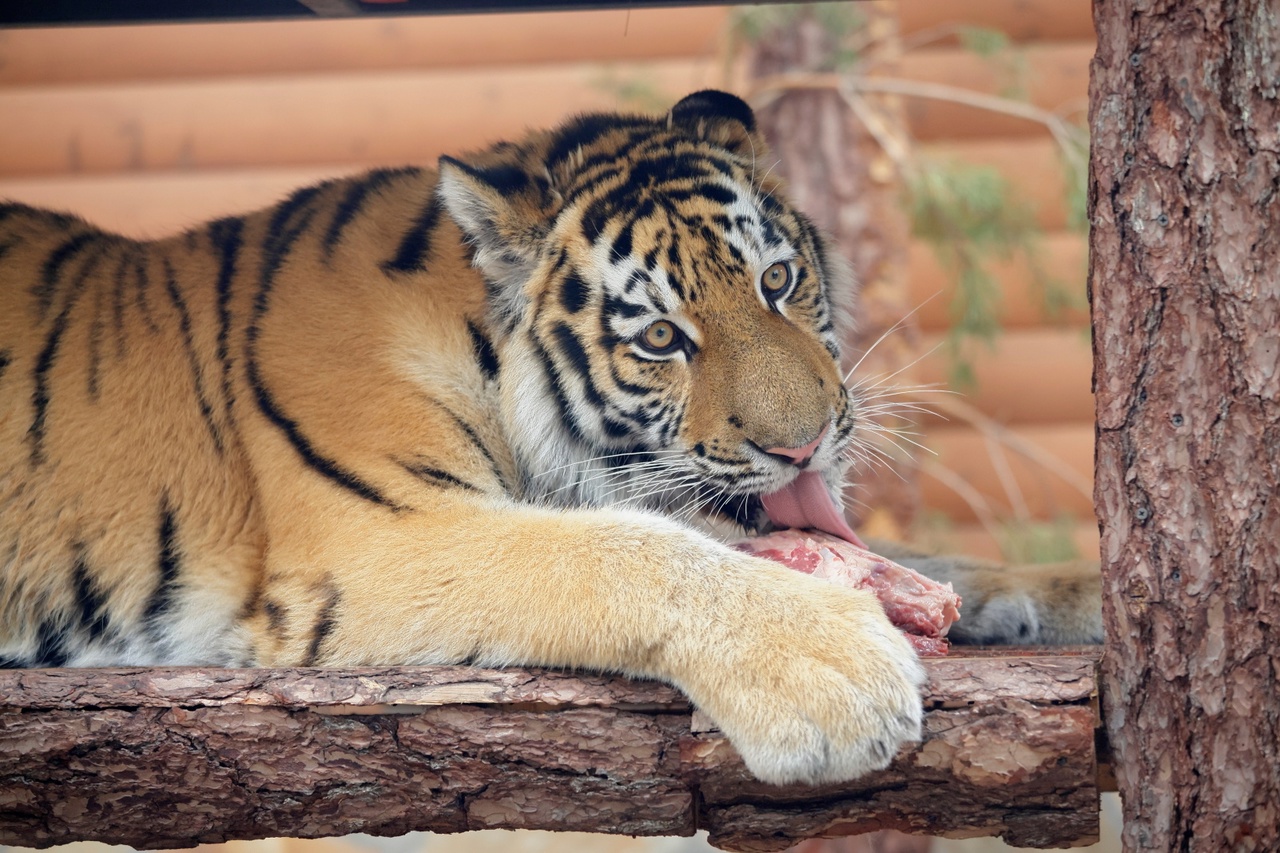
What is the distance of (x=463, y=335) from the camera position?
217 centimetres

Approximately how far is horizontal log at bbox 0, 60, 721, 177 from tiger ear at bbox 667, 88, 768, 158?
8.35 ft

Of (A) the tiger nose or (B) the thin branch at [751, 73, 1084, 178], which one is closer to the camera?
(A) the tiger nose

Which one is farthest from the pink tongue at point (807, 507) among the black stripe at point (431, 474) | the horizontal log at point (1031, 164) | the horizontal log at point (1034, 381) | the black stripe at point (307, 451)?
the horizontal log at point (1031, 164)

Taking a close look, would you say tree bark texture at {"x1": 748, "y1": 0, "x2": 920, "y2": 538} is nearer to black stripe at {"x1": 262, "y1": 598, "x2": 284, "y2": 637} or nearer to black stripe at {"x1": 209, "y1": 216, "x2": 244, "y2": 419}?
black stripe at {"x1": 209, "y1": 216, "x2": 244, "y2": 419}

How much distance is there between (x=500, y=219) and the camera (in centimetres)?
209

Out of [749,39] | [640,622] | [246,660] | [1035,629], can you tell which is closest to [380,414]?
[246,660]

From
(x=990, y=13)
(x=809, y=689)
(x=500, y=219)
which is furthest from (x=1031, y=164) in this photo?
(x=809, y=689)

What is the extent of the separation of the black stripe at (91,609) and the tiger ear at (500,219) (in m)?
0.91

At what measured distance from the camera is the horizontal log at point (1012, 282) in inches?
194

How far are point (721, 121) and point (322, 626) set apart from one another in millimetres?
1290

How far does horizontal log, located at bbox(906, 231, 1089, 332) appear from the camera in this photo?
Result: 16.2 ft

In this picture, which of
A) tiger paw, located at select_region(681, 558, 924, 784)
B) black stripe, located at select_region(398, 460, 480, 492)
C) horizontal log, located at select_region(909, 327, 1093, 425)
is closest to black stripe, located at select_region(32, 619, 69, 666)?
black stripe, located at select_region(398, 460, 480, 492)

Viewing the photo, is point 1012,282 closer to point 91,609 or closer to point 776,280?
point 776,280

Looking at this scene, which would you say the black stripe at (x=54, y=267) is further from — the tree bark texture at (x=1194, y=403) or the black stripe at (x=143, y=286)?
the tree bark texture at (x=1194, y=403)
